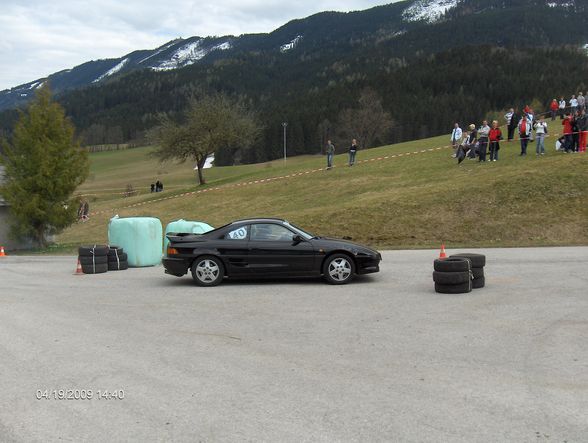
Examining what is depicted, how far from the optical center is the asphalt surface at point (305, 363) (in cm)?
466

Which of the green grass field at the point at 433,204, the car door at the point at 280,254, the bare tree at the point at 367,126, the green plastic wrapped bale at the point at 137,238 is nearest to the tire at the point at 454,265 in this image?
the car door at the point at 280,254

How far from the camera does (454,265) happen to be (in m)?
9.75

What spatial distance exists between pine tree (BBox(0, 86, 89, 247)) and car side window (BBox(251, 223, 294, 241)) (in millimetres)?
15074

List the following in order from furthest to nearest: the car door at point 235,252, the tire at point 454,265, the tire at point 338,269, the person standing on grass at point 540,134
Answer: the person standing on grass at point 540,134
the car door at point 235,252
the tire at point 338,269
the tire at point 454,265

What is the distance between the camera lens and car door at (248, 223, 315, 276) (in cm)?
1121

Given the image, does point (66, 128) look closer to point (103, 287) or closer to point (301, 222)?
point (301, 222)

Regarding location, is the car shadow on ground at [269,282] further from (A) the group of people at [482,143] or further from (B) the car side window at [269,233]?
(A) the group of people at [482,143]

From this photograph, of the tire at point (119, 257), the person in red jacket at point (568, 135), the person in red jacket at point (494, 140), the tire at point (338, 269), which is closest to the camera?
the tire at point (338, 269)

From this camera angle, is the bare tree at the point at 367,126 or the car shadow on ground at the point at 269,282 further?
the bare tree at the point at 367,126

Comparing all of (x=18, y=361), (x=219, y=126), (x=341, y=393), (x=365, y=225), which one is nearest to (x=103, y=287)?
(x=18, y=361)

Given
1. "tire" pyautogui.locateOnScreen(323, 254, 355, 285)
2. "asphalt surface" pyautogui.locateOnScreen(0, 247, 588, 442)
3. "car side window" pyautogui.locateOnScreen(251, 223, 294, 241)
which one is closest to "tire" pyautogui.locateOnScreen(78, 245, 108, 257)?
"asphalt surface" pyautogui.locateOnScreen(0, 247, 588, 442)

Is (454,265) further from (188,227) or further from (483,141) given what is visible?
(483,141)

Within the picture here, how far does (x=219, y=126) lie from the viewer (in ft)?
164

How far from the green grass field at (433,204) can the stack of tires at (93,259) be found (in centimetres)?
809
